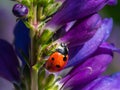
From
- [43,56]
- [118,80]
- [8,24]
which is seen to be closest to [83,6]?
[43,56]

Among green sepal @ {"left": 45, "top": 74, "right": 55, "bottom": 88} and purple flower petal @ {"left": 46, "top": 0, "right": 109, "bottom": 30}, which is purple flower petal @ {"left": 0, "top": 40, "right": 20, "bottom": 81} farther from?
purple flower petal @ {"left": 46, "top": 0, "right": 109, "bottom": 30}

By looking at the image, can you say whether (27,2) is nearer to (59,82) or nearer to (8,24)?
(59,82)

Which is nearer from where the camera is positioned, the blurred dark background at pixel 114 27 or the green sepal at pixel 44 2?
the green sepal at pixel 44 2

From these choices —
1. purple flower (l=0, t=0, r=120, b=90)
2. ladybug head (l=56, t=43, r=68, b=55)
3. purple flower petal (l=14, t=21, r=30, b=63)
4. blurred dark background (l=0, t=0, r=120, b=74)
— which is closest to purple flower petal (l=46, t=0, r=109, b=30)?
purple flower (l=0, t=0, r=120, b=90)

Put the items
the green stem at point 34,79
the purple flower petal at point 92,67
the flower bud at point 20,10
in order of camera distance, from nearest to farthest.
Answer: the flower bud at point 20,10 → the green stem at point 34,79 → the purple flower petal at point 92,67

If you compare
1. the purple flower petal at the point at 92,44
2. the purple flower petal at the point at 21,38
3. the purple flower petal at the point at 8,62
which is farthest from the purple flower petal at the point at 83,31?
the purple flower petal at the point at 8,62

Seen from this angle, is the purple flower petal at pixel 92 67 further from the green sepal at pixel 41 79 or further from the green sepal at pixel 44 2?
the green sepal at pixel 44 2

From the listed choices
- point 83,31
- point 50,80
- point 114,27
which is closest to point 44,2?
point 83,31
